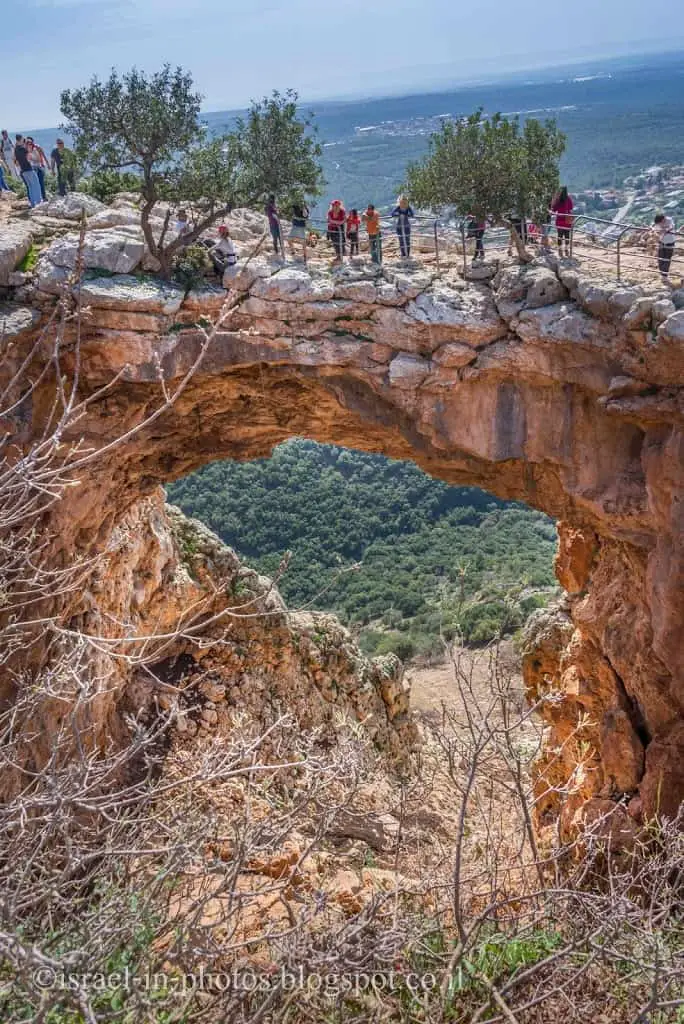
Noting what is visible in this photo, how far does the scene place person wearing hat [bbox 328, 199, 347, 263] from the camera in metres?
14.4

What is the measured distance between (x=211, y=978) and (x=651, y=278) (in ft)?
35.0

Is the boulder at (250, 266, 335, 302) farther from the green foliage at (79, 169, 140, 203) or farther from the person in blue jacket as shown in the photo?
the green foliage at (79, 169, 140, 203)

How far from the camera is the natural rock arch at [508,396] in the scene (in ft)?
41.3

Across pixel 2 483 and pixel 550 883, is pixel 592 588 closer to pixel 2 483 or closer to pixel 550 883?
pixel 550 883

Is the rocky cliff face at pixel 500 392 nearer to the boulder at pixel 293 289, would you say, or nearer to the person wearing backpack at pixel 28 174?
the boulder at pixel 293 289

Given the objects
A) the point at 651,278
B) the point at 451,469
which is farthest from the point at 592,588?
the point at 651,278

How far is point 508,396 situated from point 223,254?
528 cm

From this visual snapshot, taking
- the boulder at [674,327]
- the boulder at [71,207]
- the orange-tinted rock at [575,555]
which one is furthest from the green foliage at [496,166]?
the orange-tinted rock at [575,555]

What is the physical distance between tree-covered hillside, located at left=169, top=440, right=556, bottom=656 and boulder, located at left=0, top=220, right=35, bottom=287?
58.7 ft

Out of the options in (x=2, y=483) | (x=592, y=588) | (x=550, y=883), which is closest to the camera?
(x=2, y=483)

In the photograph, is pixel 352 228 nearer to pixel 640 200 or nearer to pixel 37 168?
pixel 37 168

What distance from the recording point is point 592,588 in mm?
16344

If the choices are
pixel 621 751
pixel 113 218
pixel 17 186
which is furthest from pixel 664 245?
pixel 17 186

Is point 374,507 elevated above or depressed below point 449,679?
above
